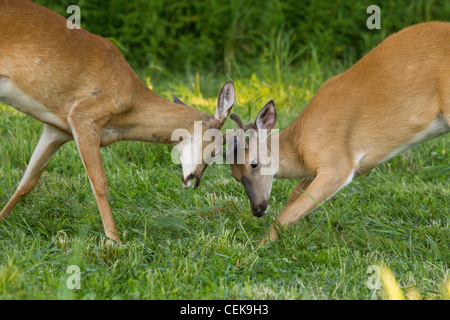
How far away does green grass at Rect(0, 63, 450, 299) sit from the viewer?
13.0 feet

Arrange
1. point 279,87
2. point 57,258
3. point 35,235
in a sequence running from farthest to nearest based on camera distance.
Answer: point 279,87
point 35,235
point 57,258

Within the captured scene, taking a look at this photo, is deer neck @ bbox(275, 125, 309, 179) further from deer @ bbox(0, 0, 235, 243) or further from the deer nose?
deer @ bbox(0, 0, 235, 243)

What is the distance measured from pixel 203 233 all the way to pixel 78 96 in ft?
4.16

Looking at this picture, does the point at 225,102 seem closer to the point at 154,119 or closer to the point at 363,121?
the point at 154,119

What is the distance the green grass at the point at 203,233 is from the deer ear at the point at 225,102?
2.18 ft

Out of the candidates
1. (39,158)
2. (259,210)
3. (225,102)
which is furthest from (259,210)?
(39,158)

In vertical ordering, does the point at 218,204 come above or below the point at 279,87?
below

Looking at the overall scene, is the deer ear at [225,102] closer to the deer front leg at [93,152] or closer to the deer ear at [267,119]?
the deer ear at [267,119]

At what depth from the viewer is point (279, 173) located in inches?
211

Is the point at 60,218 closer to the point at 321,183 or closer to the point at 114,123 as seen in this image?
the point at 114,123

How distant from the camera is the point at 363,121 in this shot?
16.7 feet
